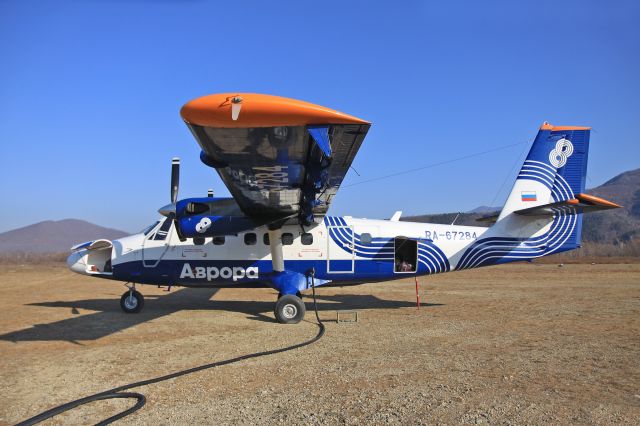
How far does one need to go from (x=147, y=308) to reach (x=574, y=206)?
38.6 feet

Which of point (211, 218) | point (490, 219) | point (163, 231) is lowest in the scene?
point (163, 231)

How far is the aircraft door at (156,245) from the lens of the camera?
39.4ft

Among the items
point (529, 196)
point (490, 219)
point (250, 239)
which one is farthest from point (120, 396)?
point (529, 196)

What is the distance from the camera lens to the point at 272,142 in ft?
18.2

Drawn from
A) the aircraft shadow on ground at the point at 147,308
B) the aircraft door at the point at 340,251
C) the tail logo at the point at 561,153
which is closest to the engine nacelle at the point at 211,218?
the aircraft door at the point at 340,251

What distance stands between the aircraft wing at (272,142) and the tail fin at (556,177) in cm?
652

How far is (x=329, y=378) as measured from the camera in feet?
20.2

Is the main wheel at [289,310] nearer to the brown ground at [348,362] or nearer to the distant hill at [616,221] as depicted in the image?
the brown ground at [348,362]

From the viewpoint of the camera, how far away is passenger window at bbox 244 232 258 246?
12.0 metres

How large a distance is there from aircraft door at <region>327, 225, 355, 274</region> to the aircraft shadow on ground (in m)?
1.34

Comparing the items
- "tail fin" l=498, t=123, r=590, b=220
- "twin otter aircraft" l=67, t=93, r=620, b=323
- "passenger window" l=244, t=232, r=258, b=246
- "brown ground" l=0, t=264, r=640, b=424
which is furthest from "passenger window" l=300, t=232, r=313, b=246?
"tail fin" l=498, t=123, r=590, b=220

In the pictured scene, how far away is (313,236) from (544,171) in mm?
6454

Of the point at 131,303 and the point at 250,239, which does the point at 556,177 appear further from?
the point at 131,303

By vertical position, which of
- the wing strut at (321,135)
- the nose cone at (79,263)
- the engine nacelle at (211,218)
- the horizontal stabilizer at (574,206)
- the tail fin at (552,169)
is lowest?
the nose cone at (79,263)
